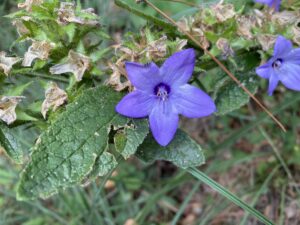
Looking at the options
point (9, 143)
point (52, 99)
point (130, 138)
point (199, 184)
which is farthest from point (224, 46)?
point (199, 184)

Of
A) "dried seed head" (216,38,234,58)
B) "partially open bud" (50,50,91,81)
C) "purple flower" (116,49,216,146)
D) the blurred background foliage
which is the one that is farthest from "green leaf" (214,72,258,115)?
the blurred background foliage

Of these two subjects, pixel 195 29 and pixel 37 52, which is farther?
pixel 195 29

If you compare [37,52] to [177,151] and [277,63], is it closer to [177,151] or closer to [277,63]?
[177,151]

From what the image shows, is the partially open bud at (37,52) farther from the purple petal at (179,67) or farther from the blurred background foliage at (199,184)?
the blurred background foliage at (199,184)

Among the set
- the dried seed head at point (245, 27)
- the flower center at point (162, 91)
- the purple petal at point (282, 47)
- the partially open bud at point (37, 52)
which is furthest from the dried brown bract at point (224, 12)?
the partially open bud at point (37, 52)

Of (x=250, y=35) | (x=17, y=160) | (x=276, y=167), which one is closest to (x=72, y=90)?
(x=17, y=160)
